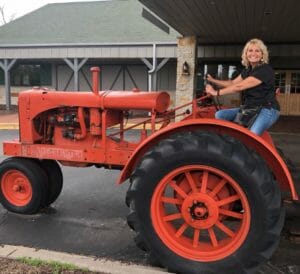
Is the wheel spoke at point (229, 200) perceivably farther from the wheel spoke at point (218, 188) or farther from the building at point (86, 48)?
the building at point (86, 48)

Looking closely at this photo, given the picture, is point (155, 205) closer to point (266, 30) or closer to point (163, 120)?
point (163, 120)

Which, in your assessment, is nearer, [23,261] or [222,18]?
[23,261]

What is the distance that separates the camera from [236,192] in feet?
10.7

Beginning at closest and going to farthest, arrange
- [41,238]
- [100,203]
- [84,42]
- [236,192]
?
[236,192], [41,238], [100,203], [84,42]

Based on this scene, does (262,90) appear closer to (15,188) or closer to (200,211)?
(200,211)

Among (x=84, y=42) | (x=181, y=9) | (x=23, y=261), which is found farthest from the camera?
(x=84, y=42)

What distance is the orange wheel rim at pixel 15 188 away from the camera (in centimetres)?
492

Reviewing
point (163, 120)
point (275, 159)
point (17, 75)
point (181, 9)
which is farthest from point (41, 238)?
point (17, 75)

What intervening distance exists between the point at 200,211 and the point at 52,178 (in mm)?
2286

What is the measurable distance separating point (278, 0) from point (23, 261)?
7.39m

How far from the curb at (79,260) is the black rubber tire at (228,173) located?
0.63ft

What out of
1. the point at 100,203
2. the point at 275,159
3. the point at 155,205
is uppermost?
the point at 275,159

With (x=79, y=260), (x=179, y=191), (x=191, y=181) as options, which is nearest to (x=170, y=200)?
(x=179, y=191)

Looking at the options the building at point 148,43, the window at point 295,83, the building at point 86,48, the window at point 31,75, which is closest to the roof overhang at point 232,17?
the building at point 148,43
